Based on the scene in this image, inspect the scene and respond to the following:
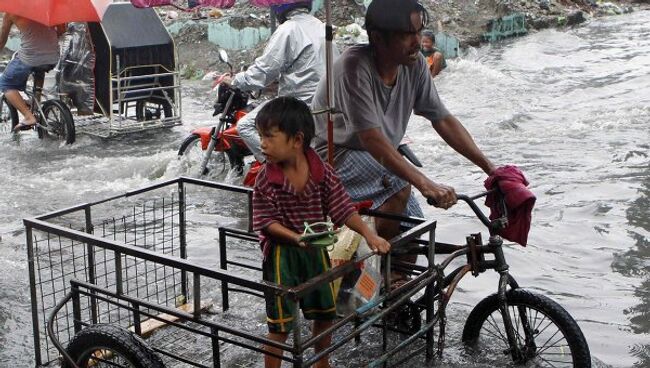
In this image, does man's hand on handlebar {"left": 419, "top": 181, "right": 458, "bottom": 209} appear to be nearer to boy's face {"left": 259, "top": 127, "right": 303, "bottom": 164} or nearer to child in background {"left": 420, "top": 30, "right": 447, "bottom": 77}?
boy's face {"left": 259, "top": 127, "right": 303, "bottom": 164}

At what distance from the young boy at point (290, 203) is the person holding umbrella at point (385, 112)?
0.43 m

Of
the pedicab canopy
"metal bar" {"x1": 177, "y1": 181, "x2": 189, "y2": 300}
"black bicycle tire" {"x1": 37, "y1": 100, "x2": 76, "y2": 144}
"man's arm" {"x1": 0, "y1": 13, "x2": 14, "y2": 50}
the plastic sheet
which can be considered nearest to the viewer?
"metal bar" {"x1": 177, "y1": 181, "x2": 189, "y2": 300}

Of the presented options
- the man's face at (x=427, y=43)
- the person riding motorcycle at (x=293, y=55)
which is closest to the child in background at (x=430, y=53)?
the man's face at (x=427, y=43)

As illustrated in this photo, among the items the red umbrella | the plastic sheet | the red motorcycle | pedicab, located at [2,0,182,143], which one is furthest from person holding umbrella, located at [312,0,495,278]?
the plastic sheet

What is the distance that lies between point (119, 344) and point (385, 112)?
1.71m

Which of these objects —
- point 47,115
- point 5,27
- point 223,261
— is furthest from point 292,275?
point 47,115

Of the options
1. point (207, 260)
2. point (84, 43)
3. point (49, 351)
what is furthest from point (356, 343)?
point (84, 43)

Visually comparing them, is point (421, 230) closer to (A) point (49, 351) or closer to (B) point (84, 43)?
(A) point (49, 351)

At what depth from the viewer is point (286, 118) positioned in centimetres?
338

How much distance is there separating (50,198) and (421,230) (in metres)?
5.89

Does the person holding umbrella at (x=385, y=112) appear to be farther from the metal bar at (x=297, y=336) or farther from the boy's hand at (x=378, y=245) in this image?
the metal bar at (x=297, y=336)

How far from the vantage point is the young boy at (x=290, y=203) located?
3.41 metres

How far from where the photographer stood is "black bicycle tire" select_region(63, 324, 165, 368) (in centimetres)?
348

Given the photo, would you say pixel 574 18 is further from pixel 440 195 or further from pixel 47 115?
pixel 440 195
